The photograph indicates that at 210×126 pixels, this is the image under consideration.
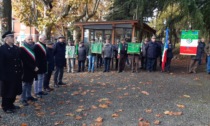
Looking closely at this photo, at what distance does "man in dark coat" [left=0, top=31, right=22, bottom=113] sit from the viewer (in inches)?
241

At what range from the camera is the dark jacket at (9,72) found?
6.12 metres

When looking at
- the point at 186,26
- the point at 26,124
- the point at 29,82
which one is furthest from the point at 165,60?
the point at 26,124

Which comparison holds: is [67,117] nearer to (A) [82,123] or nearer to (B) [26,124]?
(A) [82,123]

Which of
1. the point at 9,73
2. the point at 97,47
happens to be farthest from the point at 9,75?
the point at 97,47

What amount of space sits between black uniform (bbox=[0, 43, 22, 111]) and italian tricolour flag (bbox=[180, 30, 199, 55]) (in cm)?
925

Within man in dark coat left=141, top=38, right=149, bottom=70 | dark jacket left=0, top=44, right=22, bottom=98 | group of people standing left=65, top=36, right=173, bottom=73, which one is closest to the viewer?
dark jacket left=0, top=44, right=22, bottom=98

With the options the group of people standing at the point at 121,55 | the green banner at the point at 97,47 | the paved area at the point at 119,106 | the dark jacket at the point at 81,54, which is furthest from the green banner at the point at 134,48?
the paved area at the point at 119,106

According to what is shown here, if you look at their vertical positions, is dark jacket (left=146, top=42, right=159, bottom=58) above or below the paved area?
above

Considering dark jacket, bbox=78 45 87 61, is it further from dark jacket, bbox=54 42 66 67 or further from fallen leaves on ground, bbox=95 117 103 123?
fallen leaves on ground, bbox=95 117 103 123

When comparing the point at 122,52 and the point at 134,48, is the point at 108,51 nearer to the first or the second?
the point at 122,52

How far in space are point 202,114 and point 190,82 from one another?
4689 mm

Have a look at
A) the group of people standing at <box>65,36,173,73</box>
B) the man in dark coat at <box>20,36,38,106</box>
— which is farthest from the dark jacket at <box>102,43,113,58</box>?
the man in dark coat at <box>20,36,38,106</box>

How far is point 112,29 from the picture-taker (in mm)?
18531

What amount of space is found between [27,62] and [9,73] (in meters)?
0.95
